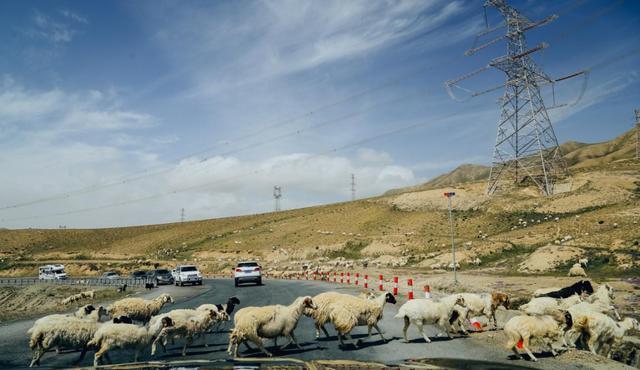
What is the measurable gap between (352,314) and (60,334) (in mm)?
7257

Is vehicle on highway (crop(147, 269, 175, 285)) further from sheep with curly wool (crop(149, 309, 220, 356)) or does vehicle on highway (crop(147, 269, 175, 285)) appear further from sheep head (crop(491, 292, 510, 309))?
sheep head (crop(491, 292, 510, 309))

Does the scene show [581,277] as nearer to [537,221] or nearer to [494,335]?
[494,335]

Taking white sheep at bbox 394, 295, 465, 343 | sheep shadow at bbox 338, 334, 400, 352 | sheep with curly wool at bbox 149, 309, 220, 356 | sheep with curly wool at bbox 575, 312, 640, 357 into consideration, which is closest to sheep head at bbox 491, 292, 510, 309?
white sheep at bbox 394, 295, 465, 343

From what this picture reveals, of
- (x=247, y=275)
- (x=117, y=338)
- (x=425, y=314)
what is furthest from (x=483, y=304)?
(x=247, y=275)

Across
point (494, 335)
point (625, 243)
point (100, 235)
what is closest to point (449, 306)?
point (494, 335)

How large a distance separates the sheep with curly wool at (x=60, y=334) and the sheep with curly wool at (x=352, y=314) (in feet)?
20.1

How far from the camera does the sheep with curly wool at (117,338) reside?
33.9 ft

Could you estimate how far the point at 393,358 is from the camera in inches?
393

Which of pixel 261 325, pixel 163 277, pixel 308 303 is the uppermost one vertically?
pixel 308 303

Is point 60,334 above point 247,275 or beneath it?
above

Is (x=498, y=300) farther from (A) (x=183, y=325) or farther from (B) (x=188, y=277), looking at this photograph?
(B) (x=188, y=277)

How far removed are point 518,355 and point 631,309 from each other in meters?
11.4

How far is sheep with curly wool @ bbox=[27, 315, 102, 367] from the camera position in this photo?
36.0 ft

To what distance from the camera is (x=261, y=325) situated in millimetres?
11047
